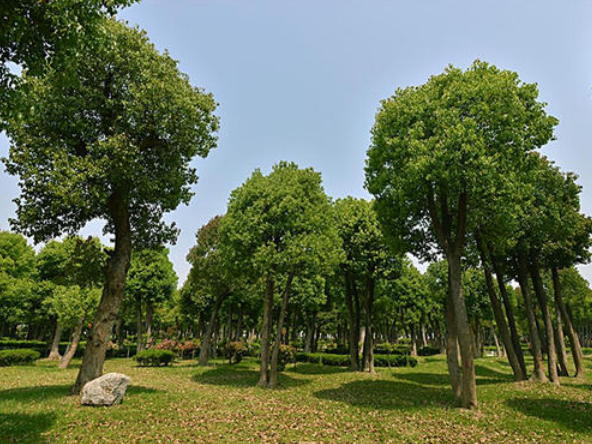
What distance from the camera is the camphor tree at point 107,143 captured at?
454 inches

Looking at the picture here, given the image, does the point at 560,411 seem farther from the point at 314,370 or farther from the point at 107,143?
the point at 107,143

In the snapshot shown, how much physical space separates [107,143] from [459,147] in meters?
12.2

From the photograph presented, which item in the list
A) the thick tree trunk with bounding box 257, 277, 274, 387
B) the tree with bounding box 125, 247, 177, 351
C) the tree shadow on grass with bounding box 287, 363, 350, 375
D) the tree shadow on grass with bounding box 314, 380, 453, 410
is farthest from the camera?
the tree with bounding box 125, 247, 177, 351

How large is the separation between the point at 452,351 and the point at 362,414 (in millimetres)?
4481

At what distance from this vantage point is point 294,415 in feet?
36.0

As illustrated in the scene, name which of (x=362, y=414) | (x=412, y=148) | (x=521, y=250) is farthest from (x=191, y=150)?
(x=521, y=250)

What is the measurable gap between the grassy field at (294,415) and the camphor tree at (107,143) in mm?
3066

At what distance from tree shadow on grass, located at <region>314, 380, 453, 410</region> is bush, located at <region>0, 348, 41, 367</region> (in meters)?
22.3

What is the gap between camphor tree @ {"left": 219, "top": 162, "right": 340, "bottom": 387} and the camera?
16.3 meters

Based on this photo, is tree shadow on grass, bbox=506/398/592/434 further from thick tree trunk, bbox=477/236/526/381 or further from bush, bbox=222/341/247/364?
bush, bbox=222/341/247/364

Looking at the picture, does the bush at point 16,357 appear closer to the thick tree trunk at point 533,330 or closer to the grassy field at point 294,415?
the grassy field at point 294,415

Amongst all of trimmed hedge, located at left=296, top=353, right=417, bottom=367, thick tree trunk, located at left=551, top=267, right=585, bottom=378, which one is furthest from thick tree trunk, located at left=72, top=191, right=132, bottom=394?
thick tree trunk, located at left=551, top=267, right=585, bottom=378

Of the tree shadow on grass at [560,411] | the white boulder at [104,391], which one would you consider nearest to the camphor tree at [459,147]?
the tree shadow on grass at [560,411]

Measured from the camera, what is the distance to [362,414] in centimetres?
→ 1124
